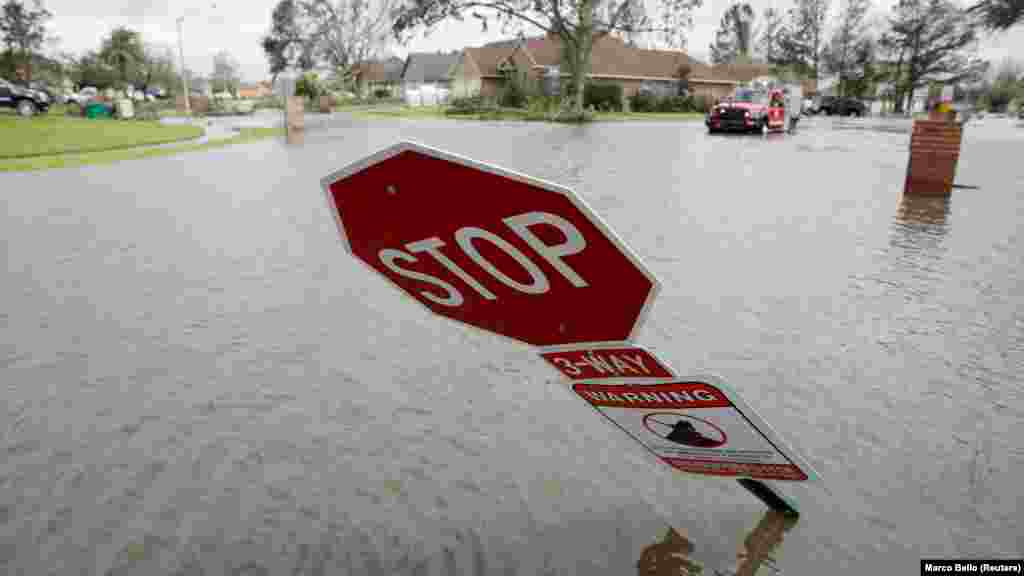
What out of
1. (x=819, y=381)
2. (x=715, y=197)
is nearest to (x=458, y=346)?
(x=819, y=381)

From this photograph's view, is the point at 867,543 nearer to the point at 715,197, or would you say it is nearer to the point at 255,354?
the point at 255,354

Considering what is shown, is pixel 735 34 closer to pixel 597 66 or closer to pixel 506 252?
pixel 597 66

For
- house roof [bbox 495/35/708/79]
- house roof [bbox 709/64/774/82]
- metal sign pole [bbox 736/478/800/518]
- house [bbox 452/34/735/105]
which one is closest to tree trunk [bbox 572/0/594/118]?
house [bbox 452/34/735/105]

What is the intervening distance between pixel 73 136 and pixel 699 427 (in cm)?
2432

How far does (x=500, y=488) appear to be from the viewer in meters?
2.68

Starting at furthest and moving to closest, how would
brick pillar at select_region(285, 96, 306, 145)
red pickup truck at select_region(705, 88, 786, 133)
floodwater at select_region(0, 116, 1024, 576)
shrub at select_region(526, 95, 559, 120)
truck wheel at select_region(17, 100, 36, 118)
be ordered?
shrub at select_region(526, 95, 559, 120) → truck wheel at select_region(17, 100, 36, 118) → red pickup truck at select_region(705, 88, 786, 133) → brick pillar at select_region(285, 96, 306, 145) → floodwater at select_region(0, 116, 1024, 576)

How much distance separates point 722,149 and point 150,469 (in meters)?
19.0

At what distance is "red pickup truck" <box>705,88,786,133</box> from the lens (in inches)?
1027

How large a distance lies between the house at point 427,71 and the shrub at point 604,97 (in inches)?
1441

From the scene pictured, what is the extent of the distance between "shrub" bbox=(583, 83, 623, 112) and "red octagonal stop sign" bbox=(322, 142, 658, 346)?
50.5 metres

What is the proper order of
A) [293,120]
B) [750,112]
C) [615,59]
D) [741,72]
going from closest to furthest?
[293,120], [750,112], [615,59], [741,72]

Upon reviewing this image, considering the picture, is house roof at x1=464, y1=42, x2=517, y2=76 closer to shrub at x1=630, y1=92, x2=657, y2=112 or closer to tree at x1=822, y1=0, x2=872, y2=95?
shrub at x1=630, y1=92, x2=657, y2=112

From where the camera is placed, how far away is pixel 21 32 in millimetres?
65750

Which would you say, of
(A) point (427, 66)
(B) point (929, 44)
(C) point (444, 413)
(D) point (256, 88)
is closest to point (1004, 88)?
(B) point (929, 44)
